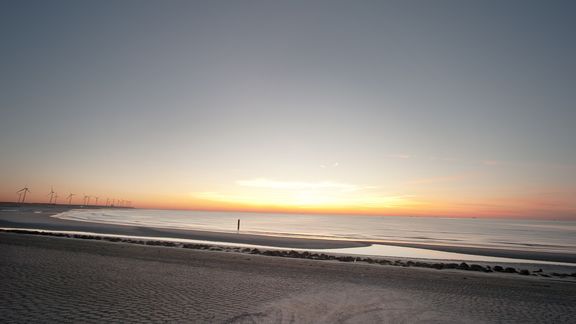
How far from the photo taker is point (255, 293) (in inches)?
516

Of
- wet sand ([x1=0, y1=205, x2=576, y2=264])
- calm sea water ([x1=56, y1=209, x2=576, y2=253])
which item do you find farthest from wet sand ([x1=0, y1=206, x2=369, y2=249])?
calm sea water ([x1=56, y1=209, x2=576, y2=253])

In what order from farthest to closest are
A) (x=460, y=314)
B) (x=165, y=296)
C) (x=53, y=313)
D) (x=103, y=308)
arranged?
(x=165, y=296)
(x=460, y=314)
(x=103, y=308)
(x=53, y=313)

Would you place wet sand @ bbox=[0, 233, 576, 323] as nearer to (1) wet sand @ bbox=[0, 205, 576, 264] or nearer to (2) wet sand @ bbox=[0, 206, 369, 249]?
(1) wet sand @ bbox=[0, 205, 576, 264]

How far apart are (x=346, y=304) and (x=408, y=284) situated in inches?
232

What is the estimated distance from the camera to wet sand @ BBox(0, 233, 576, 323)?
10.1m

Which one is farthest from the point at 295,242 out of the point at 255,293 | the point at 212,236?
the point at 255,293

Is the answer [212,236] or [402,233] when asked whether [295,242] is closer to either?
[212,236]

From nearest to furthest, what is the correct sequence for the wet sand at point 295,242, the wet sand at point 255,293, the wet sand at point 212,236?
the wet sand at point 255,293 < the wet sand at point 295,242 < the wet sand at point 212,236

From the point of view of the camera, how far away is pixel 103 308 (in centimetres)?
1017

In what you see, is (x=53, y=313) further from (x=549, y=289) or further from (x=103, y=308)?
(x=549, y=289)

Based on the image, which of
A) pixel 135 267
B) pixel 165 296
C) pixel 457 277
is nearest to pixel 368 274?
pixel 457 277

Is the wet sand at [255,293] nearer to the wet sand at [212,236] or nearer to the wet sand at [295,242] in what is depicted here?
the wet sand at [295,242]

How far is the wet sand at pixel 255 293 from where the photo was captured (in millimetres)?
10109

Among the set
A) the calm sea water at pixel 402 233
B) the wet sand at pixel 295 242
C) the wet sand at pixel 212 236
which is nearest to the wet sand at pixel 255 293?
the wet sand at pixel 295 242
